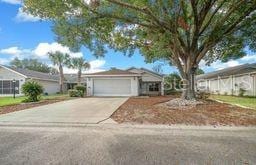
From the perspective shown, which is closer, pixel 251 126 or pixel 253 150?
pixel 253 150

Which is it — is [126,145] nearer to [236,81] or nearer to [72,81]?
[236,81]

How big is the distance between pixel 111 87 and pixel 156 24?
59.7 ft

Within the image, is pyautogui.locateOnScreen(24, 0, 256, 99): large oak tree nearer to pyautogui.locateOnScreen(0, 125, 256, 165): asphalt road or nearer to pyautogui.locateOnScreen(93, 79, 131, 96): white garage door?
pyautogui.locateOnScreen(0, 125, 256, 165): asphalt road

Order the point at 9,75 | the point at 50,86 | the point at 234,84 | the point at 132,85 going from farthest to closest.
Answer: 1. the point at 50,86
2. the point at 9,75
3. the point at 132,85
4. the point at 234,84

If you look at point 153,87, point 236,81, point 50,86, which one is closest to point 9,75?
point 50,86

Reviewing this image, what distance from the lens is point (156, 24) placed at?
1831cm

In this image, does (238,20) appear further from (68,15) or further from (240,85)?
(240,85)

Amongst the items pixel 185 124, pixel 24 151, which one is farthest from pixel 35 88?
pixel 24 151

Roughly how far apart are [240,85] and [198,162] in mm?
28420

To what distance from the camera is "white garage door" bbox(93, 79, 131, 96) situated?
35.4m

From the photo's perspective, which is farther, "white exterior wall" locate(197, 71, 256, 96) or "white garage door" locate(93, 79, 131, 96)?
"white garage door" locate(93, 79, 131, 96)

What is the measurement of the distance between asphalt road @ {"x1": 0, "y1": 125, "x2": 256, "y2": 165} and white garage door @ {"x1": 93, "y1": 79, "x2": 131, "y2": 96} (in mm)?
24250

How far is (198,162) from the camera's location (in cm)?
631

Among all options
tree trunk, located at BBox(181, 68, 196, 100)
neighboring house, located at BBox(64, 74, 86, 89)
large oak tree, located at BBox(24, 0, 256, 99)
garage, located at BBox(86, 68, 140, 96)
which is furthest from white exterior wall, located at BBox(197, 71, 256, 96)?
neighboring house, located at BBox(64, 74, 86, 89)
